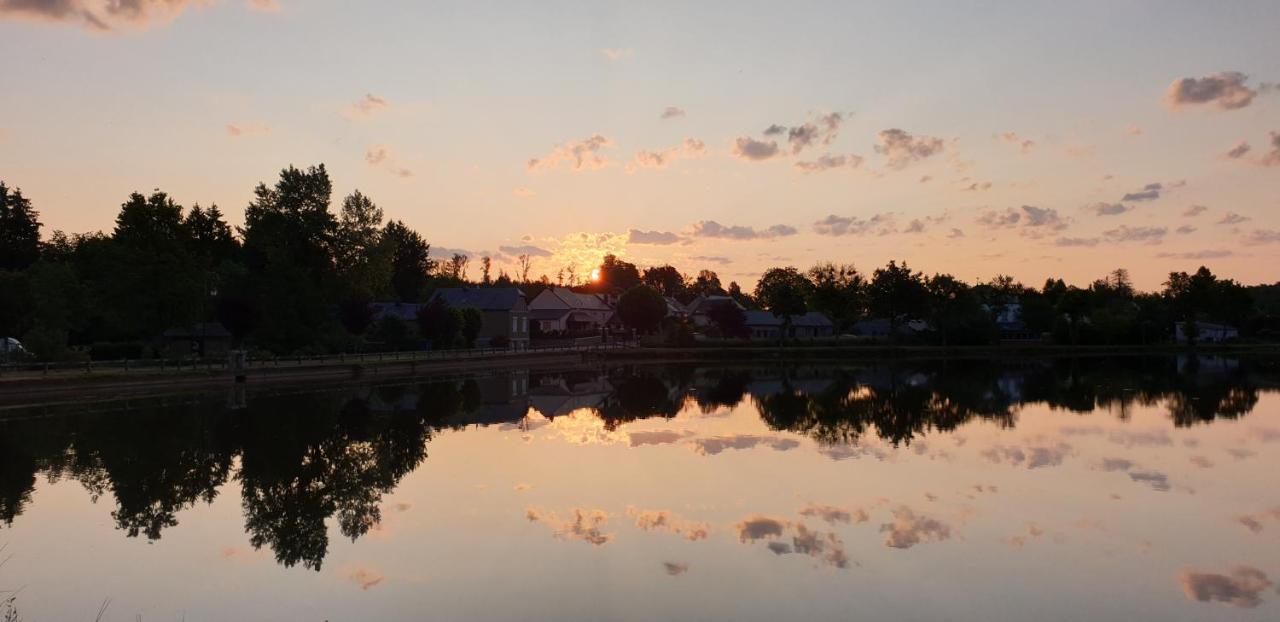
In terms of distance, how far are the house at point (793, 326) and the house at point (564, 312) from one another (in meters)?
24.2

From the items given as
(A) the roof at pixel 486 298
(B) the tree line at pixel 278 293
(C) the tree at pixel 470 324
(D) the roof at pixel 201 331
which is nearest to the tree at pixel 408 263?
(B) the tree line at pixel 278 293

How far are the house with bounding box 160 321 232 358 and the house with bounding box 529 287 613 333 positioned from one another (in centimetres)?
4606

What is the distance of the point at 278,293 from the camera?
61.1m

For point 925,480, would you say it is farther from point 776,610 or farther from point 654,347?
point 654,347

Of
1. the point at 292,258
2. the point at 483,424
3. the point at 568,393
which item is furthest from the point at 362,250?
the point at 483,424

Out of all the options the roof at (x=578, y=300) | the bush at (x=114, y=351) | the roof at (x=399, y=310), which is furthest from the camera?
the roof at (x=578, y=300)

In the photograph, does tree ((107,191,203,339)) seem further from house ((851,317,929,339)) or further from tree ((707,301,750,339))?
house ((851,317,929,339))

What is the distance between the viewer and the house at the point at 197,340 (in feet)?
184

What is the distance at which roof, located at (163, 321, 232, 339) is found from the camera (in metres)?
56.3

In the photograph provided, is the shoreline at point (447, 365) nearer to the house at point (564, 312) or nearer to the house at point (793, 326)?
the house at point (564, 312)

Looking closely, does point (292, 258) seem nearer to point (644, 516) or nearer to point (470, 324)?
point (470, 324)

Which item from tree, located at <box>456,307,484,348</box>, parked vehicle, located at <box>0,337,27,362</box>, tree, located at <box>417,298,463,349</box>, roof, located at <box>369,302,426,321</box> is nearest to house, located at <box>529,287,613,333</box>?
roof, located at <box>369,302,426,321</box>

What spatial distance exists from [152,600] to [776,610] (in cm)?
920

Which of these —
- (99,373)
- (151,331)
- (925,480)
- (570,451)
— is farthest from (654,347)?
(925,480)
